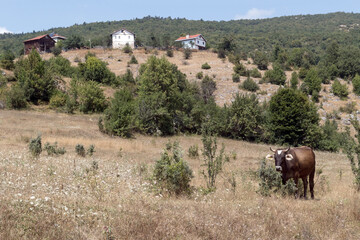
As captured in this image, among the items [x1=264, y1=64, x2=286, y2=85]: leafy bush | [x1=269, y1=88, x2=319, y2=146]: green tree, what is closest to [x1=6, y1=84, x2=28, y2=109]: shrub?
[x1=269, y1=88, x2=319, y2=146]: green tree

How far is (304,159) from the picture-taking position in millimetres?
9758

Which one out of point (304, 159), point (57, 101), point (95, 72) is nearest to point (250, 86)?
point (95, 72)

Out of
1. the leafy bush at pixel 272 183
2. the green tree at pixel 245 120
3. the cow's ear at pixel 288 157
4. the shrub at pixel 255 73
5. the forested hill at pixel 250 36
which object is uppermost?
the forested hill at pixel 250 36

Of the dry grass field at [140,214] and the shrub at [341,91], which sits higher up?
the dry grass field at [140,214]

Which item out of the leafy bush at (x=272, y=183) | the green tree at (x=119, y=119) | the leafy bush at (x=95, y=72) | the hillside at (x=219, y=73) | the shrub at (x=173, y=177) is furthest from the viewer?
the hillside at (x=219, y=73)

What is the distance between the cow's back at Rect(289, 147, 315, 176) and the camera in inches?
382

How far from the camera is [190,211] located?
6426 mm

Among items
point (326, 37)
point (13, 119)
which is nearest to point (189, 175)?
point (13, 119)

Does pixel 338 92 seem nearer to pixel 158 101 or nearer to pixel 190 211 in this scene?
pixel 158 101

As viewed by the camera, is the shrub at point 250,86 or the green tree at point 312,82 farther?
the green tree at point 312,82

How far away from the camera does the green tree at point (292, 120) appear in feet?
123

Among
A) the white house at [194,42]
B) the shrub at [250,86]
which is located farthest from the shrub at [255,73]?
the white house at [194,42]

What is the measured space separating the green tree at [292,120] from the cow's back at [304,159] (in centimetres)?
2895

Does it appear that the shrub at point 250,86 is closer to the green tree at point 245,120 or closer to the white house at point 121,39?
the green tree at point 245,120
